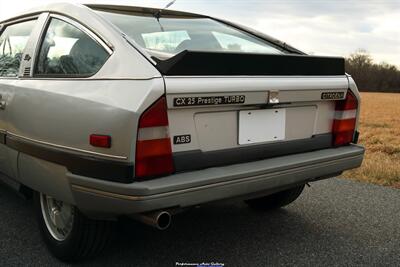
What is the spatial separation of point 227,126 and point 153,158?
19.9 inches

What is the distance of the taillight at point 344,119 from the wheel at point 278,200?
0.66 metres

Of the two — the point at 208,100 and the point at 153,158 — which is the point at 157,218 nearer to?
the point at 153,158

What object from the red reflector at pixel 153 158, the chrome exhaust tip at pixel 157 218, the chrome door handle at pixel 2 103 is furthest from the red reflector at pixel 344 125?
the chrome door handle at pixel 2 103

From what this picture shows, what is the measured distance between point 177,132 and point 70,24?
1.03m

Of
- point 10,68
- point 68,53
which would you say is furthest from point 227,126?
point 10,68

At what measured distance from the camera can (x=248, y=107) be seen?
2635 mm

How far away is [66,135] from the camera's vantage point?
8.12ft

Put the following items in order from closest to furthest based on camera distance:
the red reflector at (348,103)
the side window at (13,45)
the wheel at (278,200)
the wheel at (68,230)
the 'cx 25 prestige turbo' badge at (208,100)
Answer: the 'cx 25 prestige turbo' badge at (208,100), the wheel at (68,230), the red reflector at (348,103), the side window at (13,45), the wheel at (278,200)

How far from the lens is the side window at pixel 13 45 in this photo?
10.7ft

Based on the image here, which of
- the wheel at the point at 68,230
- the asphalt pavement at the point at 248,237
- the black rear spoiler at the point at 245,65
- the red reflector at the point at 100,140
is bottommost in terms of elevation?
the asphalt pavement at the point at 248,237

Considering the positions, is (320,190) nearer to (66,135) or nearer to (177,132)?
(177,132)

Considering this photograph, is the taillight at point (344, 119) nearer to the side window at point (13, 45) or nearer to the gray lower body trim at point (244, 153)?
the gray lower body trim at point (244, 153)

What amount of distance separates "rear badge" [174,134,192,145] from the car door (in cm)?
121

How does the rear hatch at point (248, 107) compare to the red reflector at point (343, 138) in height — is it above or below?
above
